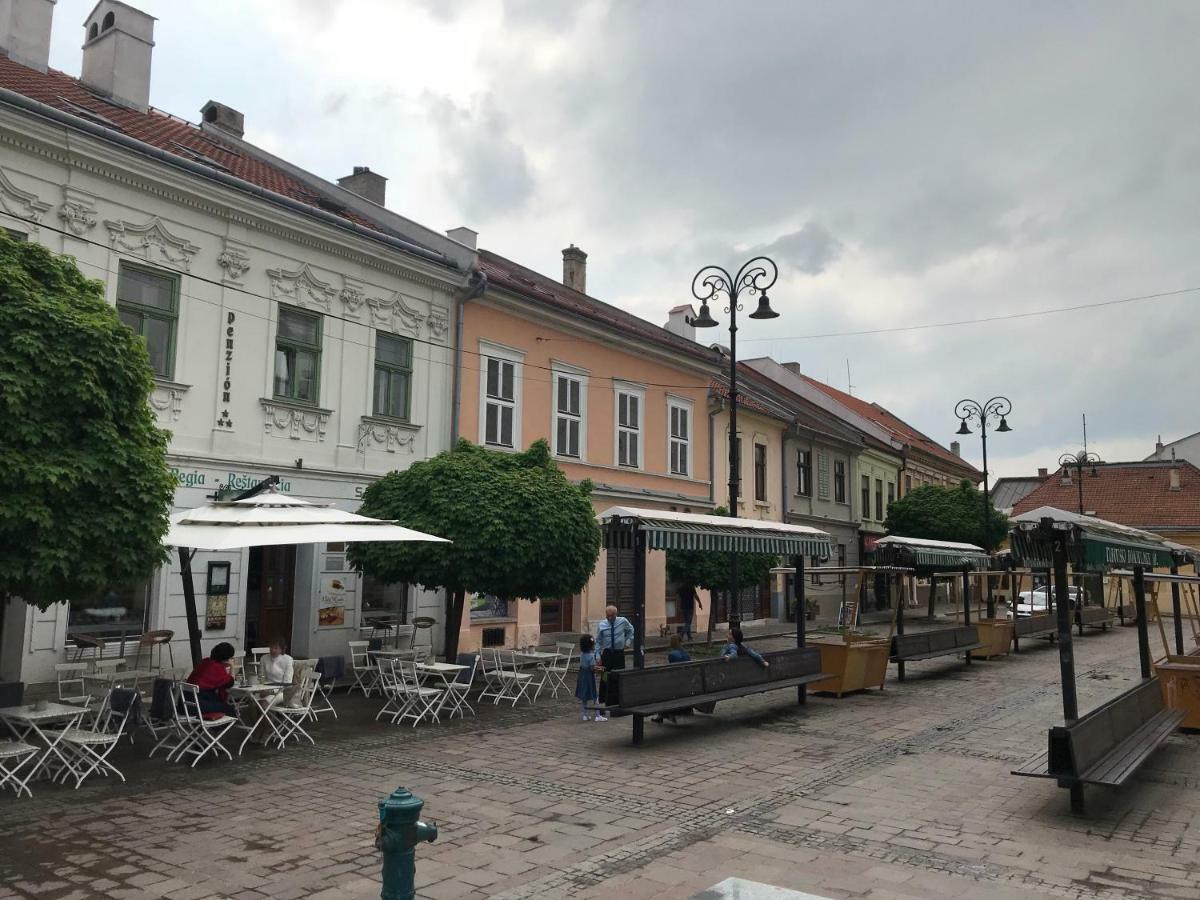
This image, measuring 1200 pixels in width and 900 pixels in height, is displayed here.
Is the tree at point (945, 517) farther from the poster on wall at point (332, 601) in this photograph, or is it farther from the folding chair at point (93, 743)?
the folding chair at point (93, 743)

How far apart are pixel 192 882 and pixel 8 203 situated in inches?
400

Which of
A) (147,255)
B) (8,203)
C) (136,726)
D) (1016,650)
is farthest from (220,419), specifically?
(1016,650)

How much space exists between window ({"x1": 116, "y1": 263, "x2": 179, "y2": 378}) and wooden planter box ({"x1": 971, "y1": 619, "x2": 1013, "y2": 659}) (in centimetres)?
1650

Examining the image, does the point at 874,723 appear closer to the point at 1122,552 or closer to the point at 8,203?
the point at 1122,552

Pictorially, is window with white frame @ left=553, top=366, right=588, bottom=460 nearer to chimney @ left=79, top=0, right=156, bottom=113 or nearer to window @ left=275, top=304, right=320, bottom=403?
window @ left=275, top=304, right=320, bottom=403

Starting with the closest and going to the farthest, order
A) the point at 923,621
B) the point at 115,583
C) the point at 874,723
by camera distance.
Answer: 1. the point at 115,583
2. the point at 874,723
3. the point at 923,621

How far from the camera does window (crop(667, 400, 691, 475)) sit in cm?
2478

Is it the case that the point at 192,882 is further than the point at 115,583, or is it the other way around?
the point at 115,583

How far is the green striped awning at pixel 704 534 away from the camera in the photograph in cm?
1098

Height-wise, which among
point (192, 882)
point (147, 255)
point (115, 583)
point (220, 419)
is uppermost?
point (147, 255)

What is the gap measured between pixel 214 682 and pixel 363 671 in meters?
4.92

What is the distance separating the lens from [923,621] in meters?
32.4

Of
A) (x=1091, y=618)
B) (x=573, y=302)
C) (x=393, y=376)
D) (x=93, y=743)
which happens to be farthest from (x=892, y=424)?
(x=93, y=743)

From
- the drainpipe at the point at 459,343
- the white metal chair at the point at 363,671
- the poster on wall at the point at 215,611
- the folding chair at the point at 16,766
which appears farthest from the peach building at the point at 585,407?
the folding chair at the point at 16,766
